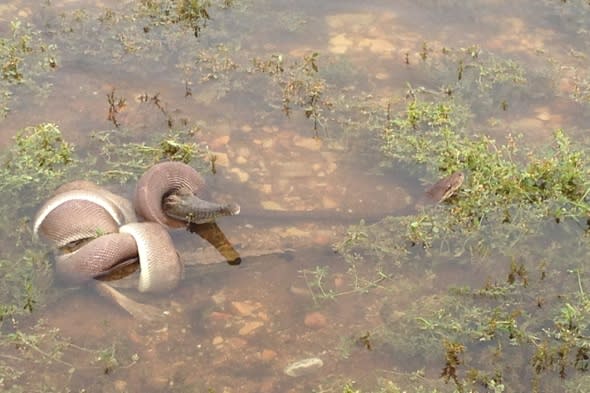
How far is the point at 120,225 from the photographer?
6.67 metres

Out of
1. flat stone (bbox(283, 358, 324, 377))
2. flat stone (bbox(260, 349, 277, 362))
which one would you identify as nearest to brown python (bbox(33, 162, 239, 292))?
flat stone (bbox(260, 349, 277, 362))

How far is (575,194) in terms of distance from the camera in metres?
6.88

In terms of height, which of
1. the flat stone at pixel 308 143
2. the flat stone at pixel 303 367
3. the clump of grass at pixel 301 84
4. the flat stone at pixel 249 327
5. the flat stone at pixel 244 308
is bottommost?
the flat stone at pixel 303 367

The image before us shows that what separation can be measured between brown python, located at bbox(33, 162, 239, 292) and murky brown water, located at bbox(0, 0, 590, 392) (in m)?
0.20

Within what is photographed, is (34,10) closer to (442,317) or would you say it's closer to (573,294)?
(442,317)

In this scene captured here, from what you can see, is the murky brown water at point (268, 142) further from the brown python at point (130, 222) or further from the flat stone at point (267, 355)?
the brown python at point (130, 222)

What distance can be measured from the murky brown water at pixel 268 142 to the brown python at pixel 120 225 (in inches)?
7.7

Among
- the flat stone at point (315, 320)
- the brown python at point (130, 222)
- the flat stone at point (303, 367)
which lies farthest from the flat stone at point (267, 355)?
the brown python at point (130, 222)

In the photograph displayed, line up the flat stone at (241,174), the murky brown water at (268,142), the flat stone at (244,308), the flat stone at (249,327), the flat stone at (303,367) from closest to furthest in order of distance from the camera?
the flat stone at (303,367)
the murky brown water at (268,142)
the flat stone at (249,327)
the flat stone at (244,308)
the flat stone at (241,174)

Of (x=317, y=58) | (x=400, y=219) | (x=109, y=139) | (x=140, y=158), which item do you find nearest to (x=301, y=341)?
(x=400, y=219)

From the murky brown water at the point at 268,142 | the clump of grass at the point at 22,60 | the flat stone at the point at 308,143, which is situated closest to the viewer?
the murky brown water at the point at 268,142

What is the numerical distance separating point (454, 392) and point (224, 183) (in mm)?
2972

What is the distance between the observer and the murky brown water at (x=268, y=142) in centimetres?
593

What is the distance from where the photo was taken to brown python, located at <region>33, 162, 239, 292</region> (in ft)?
20.6
